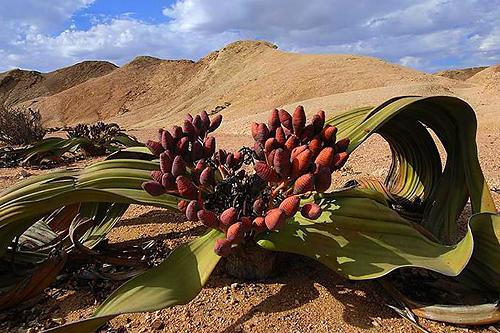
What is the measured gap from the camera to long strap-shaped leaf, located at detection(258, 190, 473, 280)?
2.88ft

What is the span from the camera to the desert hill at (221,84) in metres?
10.7

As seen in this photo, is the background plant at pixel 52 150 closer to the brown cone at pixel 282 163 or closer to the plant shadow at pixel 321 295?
Answer: the plant shadow at pixel 321 295

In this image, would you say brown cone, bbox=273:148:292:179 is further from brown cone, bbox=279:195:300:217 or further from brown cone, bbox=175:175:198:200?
brown cone, bbox=175:175:198:200

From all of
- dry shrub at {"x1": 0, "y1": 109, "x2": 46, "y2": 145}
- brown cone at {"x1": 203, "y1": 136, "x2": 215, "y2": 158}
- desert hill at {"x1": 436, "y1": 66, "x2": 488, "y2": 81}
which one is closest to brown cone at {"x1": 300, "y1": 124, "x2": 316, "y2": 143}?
brown cone at {"x1": 203, "y1": 136, "x2": 215, "y2": 158}

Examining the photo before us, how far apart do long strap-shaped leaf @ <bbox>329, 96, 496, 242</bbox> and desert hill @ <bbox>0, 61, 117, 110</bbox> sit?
21.2m

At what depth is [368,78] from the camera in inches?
429

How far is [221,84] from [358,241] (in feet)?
46.9

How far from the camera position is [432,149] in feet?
4.20

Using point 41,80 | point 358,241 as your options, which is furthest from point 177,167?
point 41,80

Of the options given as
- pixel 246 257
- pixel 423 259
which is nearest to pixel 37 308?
pixel 246 257

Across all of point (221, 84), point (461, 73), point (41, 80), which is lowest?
point (461, 73)

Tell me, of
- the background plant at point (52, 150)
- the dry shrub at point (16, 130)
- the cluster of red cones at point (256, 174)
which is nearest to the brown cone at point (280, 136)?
the cluster of red cones at point (256, 174)

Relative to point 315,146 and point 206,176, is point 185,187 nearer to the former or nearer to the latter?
point 206,176

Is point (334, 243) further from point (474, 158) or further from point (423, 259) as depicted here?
point (474, 158)
